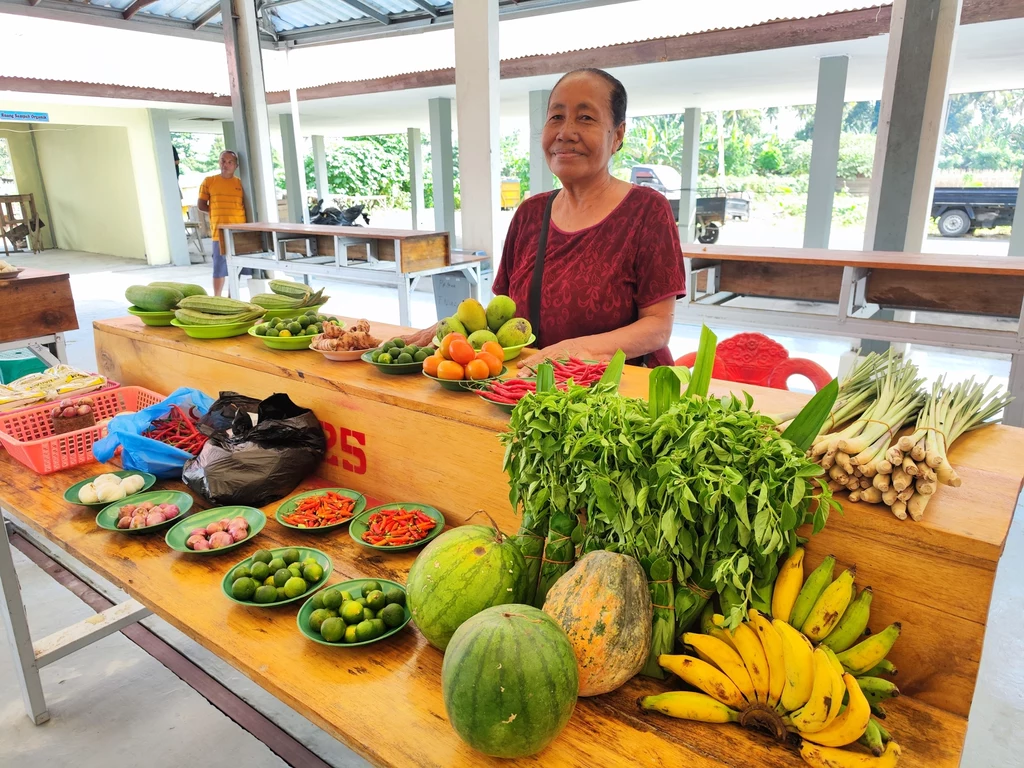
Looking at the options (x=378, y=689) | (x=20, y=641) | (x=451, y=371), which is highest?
(x=451, y=371)

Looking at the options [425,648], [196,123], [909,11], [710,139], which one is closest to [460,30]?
[909,11]

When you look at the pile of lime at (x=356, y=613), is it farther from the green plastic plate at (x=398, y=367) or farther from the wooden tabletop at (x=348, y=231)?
the wooden tabletop at (x=348, y=231)

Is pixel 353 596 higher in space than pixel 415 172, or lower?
lower

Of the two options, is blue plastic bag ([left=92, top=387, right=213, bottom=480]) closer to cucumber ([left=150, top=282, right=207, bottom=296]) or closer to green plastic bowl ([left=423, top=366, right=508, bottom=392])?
cucumber ([left=150, top=282, right=207, bottom=296])

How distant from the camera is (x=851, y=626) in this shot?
1.04 m

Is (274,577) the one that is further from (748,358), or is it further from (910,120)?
(910,120)

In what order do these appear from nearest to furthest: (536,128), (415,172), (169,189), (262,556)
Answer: (262,556)
(536,128)
(169,189)
(415,172)

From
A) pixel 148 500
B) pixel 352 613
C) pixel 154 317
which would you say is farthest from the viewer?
pixel 154 317

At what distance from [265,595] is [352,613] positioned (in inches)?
8.8

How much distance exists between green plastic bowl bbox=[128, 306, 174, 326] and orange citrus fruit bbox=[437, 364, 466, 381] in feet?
5.00

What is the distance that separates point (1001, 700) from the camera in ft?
7.47

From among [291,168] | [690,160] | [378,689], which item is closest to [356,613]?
[378,689]

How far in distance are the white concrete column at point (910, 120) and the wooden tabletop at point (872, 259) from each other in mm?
905

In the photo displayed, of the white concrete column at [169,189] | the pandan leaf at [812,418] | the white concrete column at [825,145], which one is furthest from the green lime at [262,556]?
the white concrete column at [169,189]
